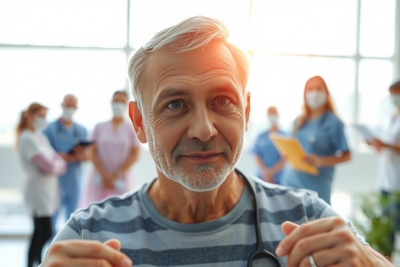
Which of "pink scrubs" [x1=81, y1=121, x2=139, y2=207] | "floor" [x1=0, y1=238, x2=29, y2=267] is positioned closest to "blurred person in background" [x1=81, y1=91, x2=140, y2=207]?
"pink scrubs" [x1=81, y1=121, x2=139, y2=207]

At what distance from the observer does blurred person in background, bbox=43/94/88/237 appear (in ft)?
11.4

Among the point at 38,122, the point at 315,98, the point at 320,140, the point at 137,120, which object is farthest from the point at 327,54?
the point at 137,120

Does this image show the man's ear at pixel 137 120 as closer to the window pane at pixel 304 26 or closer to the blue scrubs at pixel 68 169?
the blue scrubs at pixel 68 169

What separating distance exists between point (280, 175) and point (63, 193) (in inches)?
77.2

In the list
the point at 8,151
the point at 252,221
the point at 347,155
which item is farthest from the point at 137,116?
the point at 8,151

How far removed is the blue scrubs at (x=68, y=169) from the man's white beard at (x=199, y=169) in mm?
2766

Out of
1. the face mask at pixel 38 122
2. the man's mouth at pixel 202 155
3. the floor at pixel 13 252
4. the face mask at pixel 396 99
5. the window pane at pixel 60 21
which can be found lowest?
the floor at pixel 13 252

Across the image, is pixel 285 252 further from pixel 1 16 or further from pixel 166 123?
pixel 1 16

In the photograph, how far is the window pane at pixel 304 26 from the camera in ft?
14.8

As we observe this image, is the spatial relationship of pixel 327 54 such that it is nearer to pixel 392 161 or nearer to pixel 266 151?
pixel 266 151

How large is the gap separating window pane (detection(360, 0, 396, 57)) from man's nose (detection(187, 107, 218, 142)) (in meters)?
4.47

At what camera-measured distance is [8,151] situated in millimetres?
4320

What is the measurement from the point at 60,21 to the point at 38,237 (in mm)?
2513

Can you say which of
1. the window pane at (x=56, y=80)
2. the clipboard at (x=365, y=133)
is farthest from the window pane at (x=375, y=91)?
the window pane at (x=56, y=80)
